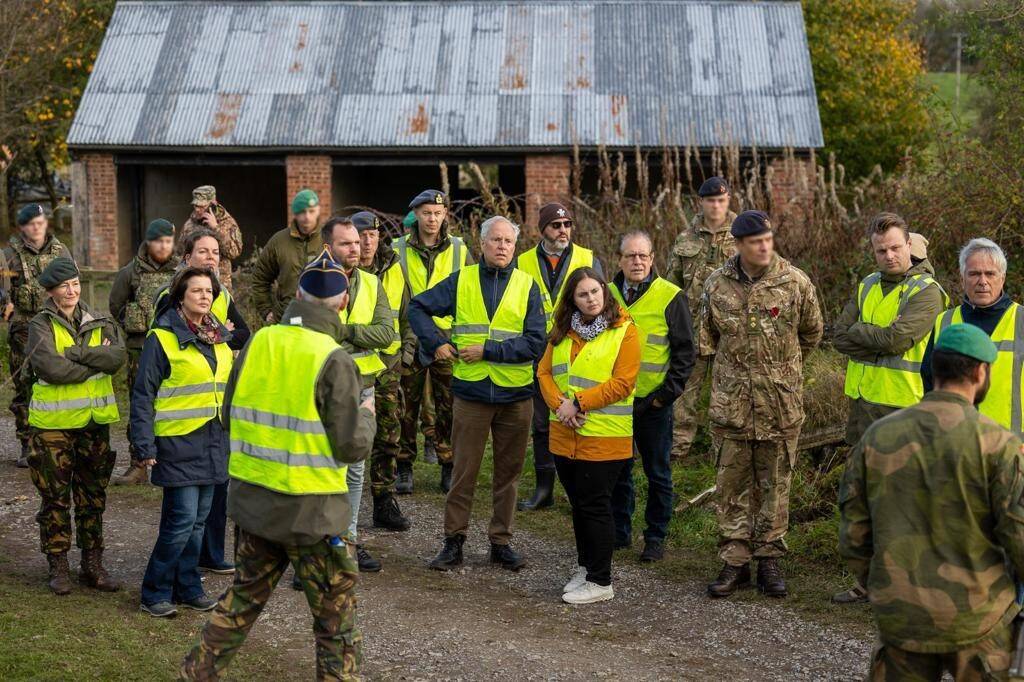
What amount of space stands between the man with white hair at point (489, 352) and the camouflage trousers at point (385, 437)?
2.99ft

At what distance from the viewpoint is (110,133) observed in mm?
19500

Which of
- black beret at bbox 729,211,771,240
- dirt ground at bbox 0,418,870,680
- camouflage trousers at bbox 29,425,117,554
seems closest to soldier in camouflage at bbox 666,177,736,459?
black beret at bbox 729,211,771,240

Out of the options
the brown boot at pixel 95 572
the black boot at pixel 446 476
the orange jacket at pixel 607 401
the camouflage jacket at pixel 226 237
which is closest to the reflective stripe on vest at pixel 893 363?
the orange jacket at pixel 607 401

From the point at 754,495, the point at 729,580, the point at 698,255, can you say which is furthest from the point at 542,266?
the point at 729,580

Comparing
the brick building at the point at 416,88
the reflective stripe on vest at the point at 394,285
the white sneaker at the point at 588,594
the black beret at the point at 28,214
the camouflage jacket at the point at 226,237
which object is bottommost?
the white sneaker at the point at 588,594

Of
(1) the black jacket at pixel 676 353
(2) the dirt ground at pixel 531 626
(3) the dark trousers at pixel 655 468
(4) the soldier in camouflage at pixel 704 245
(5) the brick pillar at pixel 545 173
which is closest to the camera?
(2) the dirt ground at pixel 531 626

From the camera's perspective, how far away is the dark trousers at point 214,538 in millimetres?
7078

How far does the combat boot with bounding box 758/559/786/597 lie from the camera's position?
6.87 meters

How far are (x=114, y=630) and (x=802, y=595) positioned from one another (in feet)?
12.6

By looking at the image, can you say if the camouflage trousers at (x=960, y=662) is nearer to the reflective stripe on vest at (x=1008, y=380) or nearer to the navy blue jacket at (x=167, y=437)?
the reflective stripe on vest at (x=1008, y=380)

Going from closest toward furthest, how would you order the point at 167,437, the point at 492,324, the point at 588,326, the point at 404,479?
the point at 167,437 < the point at 588,326 < the point at 492,324 < the point at 404,479

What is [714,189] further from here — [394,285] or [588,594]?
[588,594]

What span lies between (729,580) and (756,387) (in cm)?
118

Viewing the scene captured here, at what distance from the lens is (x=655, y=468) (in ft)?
25.0
